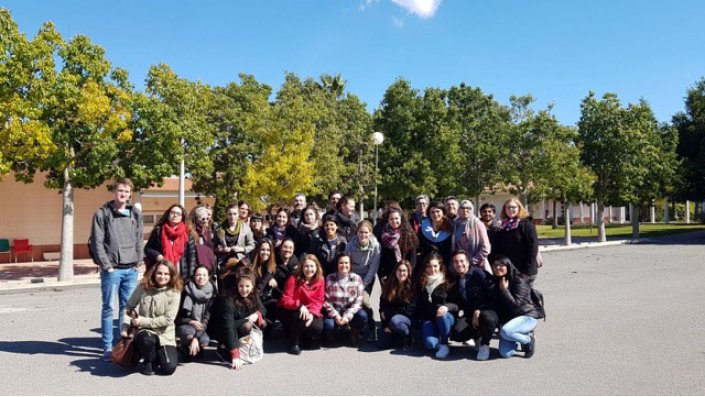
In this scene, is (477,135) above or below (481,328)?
above

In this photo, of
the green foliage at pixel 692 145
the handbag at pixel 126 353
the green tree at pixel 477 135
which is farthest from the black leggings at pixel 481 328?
the green foliage at pixel 692 145

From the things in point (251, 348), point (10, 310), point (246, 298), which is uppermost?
point (246, 298)

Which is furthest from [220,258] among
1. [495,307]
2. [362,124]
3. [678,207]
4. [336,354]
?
[678,207]

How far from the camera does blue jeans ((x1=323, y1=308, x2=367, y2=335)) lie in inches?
267

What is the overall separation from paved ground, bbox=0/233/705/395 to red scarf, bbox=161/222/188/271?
1303 millimetres

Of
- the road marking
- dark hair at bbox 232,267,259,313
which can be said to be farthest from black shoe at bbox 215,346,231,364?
the road marking

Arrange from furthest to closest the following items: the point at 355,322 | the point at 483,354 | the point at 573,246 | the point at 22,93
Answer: the point at 573,246 < the point at 22,93 < the point at 355,322 < the point at 483,354

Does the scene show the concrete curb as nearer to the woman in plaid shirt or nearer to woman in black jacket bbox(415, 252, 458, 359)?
woman in black jacket bbox(415, 252, 458, 359)

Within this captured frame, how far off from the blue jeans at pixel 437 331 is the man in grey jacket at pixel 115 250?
3449 mm

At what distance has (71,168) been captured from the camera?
15008mm

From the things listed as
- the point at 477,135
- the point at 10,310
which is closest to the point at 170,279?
the point at 10,310

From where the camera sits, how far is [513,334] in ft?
20.3

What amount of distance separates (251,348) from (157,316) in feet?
3.47

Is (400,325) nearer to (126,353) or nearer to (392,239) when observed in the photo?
(392,239)
